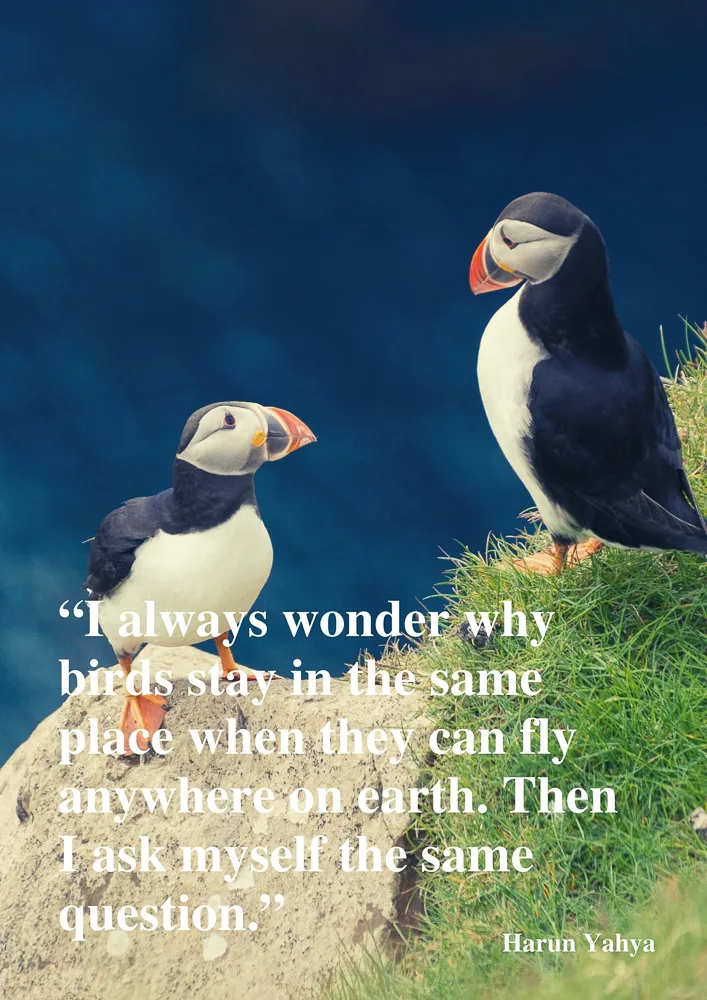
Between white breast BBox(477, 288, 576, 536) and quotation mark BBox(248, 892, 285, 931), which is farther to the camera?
quotation mark BBox(248, 892, 285, 931)

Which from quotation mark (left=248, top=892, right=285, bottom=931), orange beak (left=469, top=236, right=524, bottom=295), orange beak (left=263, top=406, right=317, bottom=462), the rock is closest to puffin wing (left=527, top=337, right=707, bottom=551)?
orange beak (left=469, top=236, right=524, bottom=295)

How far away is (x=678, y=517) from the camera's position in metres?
3.55

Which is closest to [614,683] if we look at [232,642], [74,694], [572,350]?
[572,350]

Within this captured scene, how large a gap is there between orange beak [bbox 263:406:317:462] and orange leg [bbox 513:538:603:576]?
109 centimetres

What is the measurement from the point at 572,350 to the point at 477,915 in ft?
6.11

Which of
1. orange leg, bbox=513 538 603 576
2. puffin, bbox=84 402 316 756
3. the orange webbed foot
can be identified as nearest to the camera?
puffin, bbox=84 402 316 756

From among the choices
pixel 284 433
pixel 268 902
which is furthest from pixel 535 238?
pixel 268 902

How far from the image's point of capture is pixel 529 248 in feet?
10.9

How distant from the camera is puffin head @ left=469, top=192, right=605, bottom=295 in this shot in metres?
3.29

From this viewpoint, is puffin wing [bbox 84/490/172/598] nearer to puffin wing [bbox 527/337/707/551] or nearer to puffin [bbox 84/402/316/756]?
puffin [bbox 84/402/316/756]

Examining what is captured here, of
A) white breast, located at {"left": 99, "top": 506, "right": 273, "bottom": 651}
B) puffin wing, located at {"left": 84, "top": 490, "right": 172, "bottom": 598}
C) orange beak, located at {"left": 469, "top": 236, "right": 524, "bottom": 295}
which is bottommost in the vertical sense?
white breast, located at {"left": 99, "top": 506, "right": 273, "bottom": 651}

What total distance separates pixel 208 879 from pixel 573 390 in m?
2.18

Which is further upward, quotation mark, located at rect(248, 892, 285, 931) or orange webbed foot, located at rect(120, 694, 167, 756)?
orange webbed foot, located at rect(120, 694, 167, 756)

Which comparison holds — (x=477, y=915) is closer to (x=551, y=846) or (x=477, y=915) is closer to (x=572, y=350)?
(x=551, y=846)
